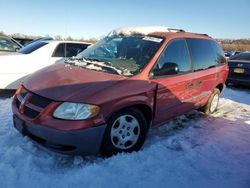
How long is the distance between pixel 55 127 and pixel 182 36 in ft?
9.56

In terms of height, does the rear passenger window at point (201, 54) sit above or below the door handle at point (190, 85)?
above

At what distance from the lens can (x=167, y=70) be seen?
15.3 ft

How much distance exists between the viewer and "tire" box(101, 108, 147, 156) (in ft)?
13.0

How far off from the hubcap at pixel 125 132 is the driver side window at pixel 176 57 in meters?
0.87

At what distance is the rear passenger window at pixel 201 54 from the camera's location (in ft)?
18.3

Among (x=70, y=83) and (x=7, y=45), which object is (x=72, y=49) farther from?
(x=70, y=83)

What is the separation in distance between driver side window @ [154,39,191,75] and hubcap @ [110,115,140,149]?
34.4 inches

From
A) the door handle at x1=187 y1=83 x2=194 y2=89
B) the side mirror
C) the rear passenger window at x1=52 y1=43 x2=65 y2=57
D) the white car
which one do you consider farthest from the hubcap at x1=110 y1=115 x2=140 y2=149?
the rear passenger window at x1=52 y1=43 x2=65 y2=57

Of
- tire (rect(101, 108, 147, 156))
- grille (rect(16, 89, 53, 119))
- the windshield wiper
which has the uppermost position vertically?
the windshield wiper

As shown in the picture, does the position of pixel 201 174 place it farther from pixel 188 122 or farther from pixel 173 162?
pixel 188 122

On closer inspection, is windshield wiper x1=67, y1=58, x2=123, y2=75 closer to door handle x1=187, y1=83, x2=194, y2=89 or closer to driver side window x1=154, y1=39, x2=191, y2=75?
driver side window x1=154, y1=39, x2=191, y2=75

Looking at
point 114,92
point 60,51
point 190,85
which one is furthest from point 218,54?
point 60,51

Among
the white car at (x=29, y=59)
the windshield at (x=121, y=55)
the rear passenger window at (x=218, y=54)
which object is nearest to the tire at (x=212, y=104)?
the rear passenger window at (x=218, y=54)

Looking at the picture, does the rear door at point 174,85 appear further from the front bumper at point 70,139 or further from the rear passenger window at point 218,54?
the rear passenger window at point 218,54
